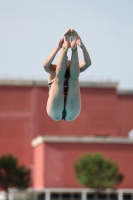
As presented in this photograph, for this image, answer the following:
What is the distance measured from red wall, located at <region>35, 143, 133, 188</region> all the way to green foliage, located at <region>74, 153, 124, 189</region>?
1.47 m

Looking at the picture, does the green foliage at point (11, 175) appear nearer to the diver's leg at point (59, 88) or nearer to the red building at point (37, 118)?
the red building at point (37, 118)

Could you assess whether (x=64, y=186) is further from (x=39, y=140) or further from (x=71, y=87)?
(x=71, y=87)

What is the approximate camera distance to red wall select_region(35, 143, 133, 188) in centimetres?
6481

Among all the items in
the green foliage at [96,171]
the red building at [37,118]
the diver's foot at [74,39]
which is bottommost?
the diver's foot at [74,39]

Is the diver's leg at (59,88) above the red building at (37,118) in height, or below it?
below

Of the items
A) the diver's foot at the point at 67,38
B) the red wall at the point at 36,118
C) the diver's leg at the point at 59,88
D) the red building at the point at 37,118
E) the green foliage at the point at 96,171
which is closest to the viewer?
the diver's foot at the point at 67,38

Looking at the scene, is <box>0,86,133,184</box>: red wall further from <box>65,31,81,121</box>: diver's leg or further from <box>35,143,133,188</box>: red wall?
<box>65,31,81,121</box>: diver's leg

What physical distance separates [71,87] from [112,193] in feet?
153

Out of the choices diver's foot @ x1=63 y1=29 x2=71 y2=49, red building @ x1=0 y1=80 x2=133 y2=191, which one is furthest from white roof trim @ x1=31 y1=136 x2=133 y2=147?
diver's foot @ x1=63 y1=29 x2=71 y2=49

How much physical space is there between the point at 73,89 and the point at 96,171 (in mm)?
42419

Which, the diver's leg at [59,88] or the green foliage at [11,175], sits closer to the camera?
the diver's leg at [59,88]

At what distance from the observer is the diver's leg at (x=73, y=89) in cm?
1861

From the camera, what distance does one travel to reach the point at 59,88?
766 inches

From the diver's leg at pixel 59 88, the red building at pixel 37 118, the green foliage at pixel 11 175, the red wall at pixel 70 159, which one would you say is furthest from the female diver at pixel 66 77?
the red building at pixel 37 118
